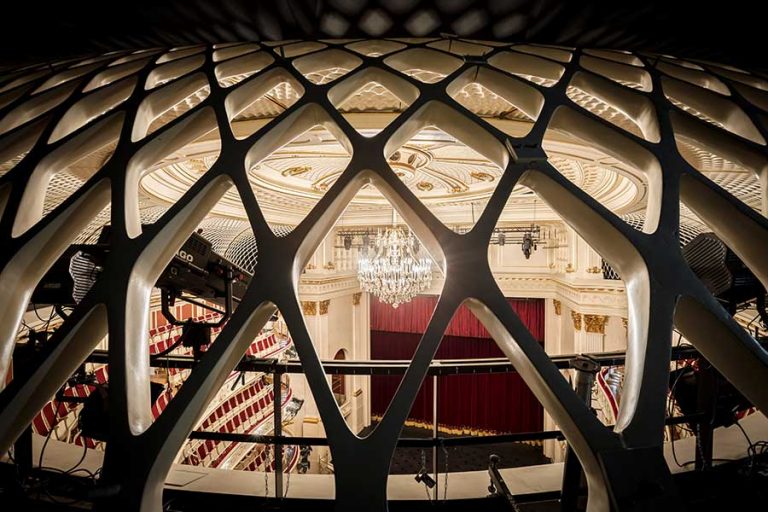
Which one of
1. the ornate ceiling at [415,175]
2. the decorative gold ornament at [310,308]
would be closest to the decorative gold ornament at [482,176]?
the ornate ceiling at [415,175]

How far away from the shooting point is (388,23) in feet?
5.64

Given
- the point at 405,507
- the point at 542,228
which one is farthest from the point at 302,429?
the point at 542,228

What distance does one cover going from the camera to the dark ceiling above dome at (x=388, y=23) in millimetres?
1501

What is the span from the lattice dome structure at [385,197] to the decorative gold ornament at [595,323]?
6376 mm

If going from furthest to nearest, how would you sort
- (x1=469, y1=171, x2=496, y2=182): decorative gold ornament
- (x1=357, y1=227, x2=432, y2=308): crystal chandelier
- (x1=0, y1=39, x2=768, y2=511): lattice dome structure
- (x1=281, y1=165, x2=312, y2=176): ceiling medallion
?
(x1=357, y1=227, x2=432, y2=308): crystal chandelier → (x1=469, y1=171, x2=496, y2=182): decorative gold ornament → (x1=281, y1=165, x2=312, y2=176): ceiling medallion → (x1=0, y1=39, x2=768, y2=511): lattice dome structure

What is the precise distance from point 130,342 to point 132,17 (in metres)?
1.60

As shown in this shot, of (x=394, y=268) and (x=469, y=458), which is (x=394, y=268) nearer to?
(x=394, y=268)

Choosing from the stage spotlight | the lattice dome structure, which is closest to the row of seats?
the stage spotlight

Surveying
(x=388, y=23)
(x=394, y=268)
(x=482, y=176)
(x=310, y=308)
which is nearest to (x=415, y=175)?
(x=482, y=176)

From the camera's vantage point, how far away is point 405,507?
1681 millimetres

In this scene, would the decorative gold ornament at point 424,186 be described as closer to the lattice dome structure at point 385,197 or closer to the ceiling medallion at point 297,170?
the ceiling medallion at point 297,170

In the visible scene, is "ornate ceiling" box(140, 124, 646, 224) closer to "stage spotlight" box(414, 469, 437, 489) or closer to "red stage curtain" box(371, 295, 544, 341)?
"stage spotlight" box(414, 469, 437, 489)

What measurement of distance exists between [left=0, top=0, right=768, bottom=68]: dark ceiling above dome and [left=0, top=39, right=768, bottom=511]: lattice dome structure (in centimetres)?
16

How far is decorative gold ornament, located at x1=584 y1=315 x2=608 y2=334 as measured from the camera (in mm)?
7195
